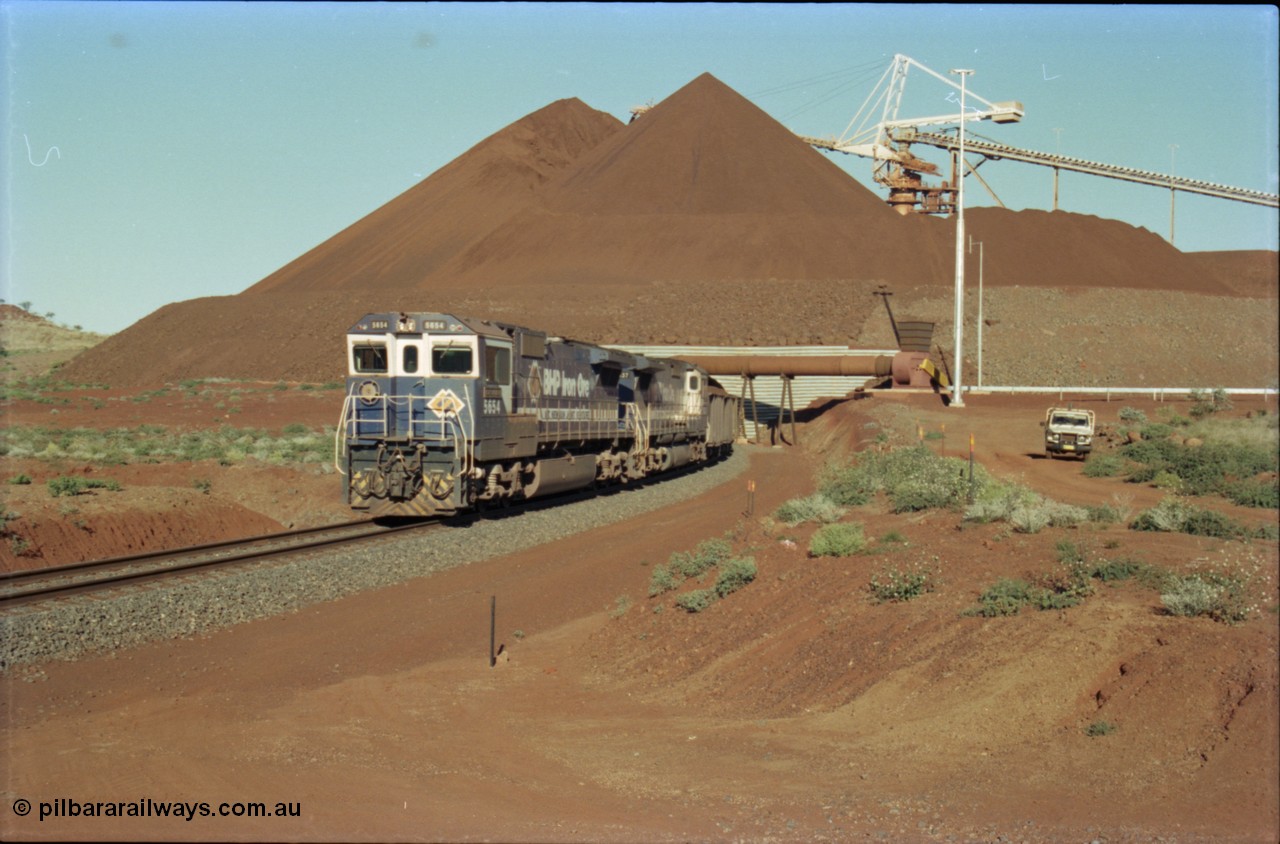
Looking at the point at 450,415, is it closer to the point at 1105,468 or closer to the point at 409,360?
the point at 409,360

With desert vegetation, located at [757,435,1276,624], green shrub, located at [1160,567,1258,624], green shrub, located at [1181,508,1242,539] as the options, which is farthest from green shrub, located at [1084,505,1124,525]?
green shrub, located at [1160,567,1258,624]

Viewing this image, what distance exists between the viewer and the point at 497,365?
83.4ft

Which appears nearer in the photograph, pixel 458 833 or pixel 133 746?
pixel 458 833

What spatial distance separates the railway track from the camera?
16828 mm

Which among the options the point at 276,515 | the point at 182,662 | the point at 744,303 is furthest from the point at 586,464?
the point at 744,303

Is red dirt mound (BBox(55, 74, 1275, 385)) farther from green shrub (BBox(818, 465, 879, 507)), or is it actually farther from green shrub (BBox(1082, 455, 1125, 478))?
green shrub (BBox(818, 465, 879, 507))

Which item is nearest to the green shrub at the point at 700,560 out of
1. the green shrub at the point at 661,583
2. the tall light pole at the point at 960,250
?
the green shrub at the point at 661,583

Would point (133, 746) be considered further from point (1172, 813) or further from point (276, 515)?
point (276, 515)

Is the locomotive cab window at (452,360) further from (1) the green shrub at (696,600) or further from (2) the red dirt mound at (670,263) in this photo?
(2) the red dirt mound at (670,263)

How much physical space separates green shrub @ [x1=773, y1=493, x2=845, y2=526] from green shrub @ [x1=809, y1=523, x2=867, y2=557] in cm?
299

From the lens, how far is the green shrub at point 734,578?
1656cm

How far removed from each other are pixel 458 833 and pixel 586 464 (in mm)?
24475

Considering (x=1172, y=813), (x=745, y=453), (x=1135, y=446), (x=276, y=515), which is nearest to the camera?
(x=1172, y=813)

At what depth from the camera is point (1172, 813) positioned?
792 cm
